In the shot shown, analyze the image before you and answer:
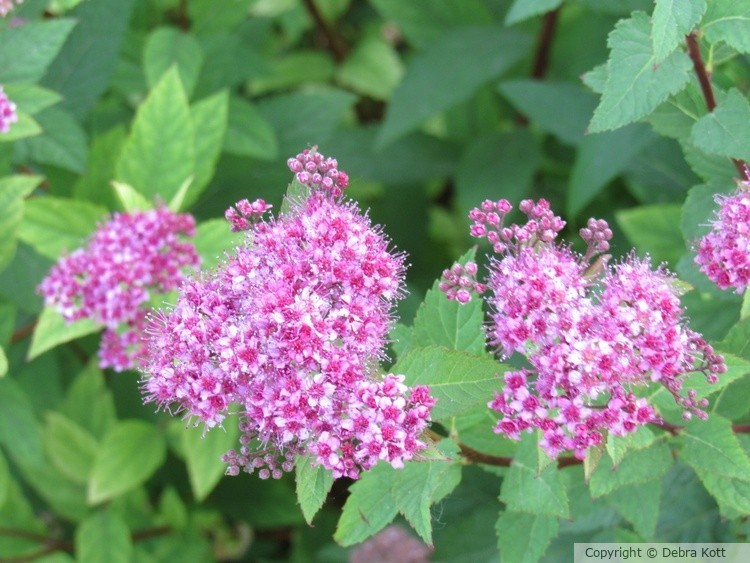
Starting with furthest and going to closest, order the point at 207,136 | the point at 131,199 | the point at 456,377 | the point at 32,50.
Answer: the point at 207,136 → the point at 32,50 → the point at 131,199 → the point at 456,377

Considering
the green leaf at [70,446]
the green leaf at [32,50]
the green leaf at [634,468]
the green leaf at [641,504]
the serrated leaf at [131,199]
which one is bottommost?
the green leaf at [70,446]

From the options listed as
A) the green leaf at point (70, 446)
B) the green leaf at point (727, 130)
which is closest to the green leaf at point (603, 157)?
the green leaf at point (727, 130)

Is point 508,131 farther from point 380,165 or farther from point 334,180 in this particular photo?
point 334,180

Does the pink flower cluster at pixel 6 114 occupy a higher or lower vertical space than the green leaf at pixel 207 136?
higher

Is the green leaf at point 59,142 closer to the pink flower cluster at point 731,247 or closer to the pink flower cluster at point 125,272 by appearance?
the pink flower cluster at point 125,272

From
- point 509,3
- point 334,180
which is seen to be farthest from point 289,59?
Answer: point 334,180

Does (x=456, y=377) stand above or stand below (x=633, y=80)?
below

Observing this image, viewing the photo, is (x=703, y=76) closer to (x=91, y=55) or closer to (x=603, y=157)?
(x=603, y=157)

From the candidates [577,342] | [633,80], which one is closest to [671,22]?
[633,80]
